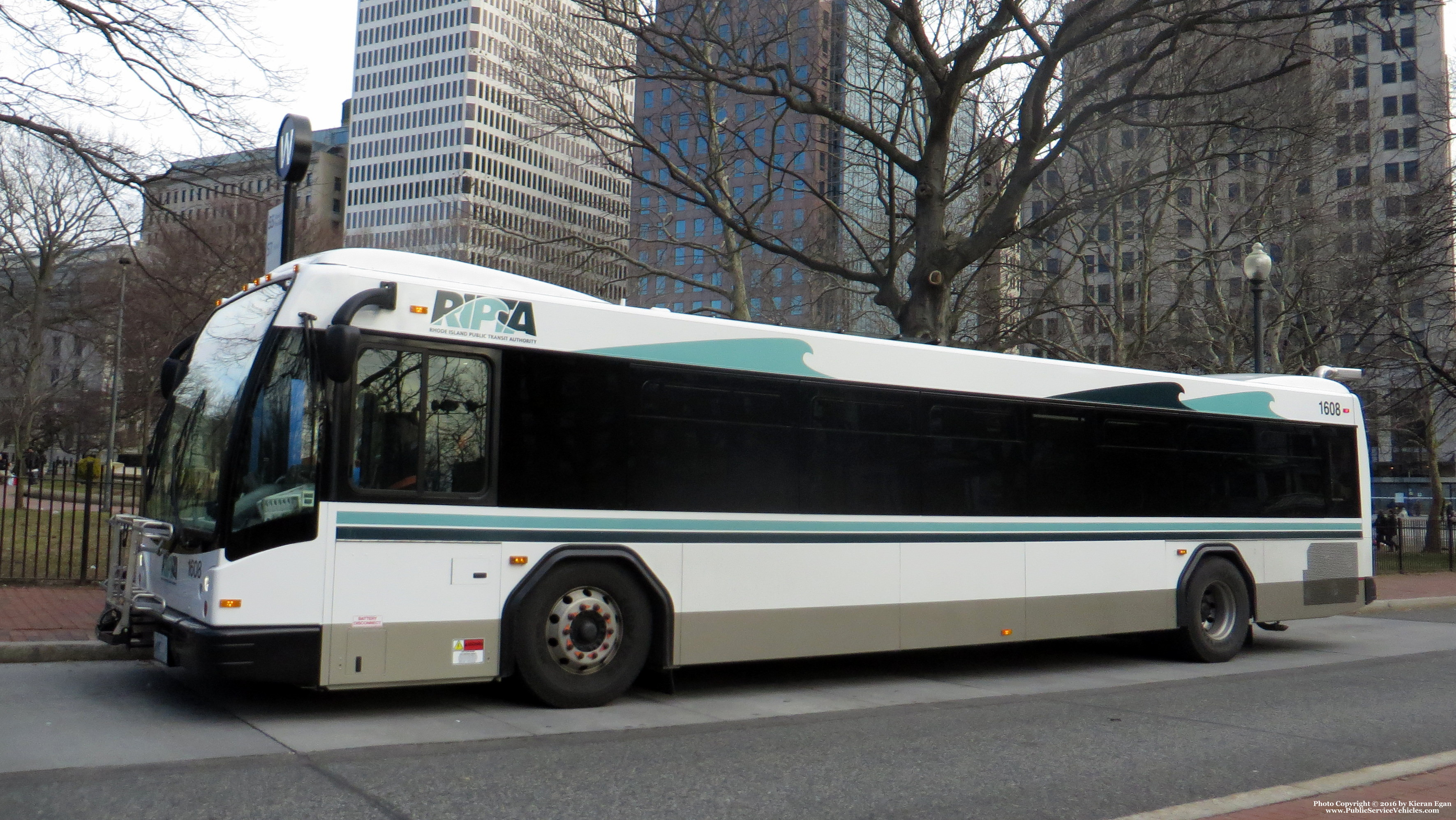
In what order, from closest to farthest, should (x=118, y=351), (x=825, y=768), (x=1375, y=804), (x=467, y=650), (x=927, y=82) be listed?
(x=1375, y=804), (x=825, y=768), (x=467, y=650), (x=927, y=82), (x=118, y=351)

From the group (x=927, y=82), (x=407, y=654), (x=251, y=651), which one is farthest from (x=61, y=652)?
(x=927, y=82)

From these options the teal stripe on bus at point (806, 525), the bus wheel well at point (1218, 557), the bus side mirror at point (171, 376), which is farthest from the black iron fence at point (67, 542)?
the bus wheel well at point (1218, 557)

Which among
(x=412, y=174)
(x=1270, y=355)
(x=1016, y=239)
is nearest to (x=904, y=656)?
(x=1016, y=239)

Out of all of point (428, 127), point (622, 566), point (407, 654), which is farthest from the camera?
point (428, 127)

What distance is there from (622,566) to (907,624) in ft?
8.91

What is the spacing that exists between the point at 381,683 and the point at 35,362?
3393 cm

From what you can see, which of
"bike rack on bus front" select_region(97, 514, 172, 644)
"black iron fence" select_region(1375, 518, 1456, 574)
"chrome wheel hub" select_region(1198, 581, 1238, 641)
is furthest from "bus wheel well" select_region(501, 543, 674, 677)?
"black iron fence" select_region(1375, 518, 1456, 574)

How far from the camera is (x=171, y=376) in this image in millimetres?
8523

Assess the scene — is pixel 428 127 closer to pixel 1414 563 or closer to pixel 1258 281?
pixel 1414 563

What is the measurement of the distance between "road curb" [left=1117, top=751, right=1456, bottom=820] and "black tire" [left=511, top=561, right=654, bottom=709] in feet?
12.4

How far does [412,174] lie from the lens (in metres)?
112

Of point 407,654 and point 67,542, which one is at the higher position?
point 67,542

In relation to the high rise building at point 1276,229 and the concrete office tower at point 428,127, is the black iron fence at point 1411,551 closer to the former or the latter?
the high rise building at point 1276,229

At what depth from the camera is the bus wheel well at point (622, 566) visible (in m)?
7.63
